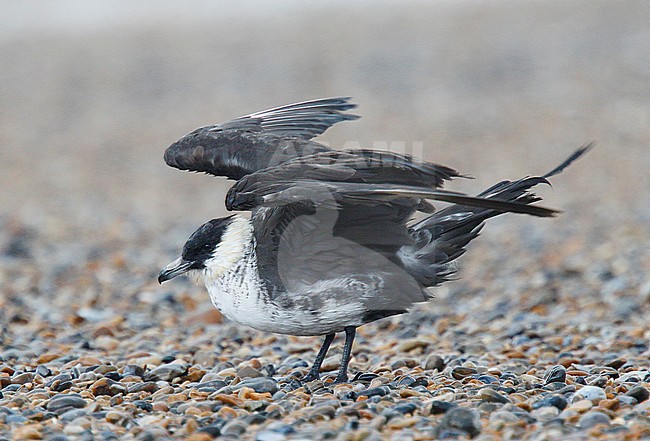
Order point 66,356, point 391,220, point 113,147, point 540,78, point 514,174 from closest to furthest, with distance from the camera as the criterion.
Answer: point 391,220 → point 66,356 → point 514,174 → point 113,147 → point 540,78

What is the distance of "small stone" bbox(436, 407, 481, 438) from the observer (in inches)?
164

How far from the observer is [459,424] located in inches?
165

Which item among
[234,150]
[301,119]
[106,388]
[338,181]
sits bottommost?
[106,388]

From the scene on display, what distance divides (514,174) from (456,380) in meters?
8.16

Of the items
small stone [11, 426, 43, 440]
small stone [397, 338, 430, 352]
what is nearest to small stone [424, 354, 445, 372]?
small stone [397, 338, 430, 352]

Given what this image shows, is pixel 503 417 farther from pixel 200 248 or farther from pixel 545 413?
pixel 200 248

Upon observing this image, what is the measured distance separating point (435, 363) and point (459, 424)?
1545 millimetres

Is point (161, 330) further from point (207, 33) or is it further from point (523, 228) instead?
point (207, 33)

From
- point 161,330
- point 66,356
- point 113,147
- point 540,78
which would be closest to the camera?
point 66,356

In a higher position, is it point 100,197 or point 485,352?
point 100,197

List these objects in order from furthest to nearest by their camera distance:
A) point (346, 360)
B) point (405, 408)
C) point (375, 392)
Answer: point (346, 360)
point (375, 392)
point (405, 408)

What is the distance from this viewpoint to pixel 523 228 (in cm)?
1075

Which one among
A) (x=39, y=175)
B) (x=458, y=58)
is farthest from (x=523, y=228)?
(x=458, y=58)

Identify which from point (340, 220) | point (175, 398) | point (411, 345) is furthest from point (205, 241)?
point (411, 345)
